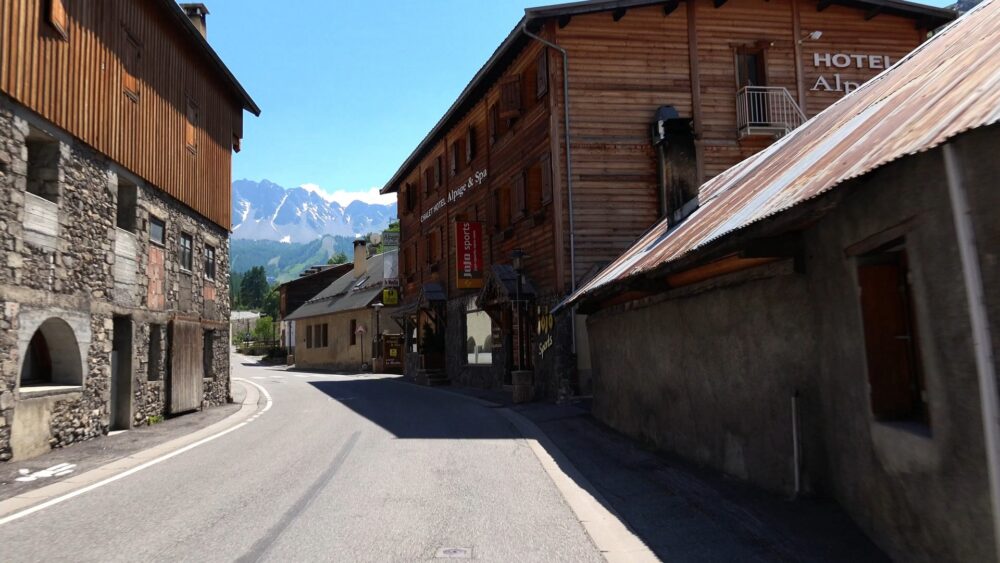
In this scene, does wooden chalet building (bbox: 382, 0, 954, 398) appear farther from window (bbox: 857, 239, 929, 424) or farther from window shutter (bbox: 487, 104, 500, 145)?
window (bbox: 857, 239, 929, 424)

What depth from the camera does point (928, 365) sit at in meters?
4.28

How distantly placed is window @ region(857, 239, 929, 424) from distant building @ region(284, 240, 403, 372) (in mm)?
33310

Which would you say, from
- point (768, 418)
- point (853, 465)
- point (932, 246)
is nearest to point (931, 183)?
point (932, 246)

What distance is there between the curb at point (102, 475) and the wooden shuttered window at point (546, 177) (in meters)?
9.16

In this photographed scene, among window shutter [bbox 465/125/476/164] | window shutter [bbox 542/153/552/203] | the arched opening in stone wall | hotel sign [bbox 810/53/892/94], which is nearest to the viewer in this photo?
the arched opening in stone wall

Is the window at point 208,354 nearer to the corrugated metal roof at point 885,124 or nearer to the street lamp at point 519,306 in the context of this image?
the street lamp at point 519,306

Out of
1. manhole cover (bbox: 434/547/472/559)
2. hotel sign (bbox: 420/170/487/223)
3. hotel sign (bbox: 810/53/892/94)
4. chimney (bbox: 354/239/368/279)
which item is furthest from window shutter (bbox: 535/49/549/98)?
chimney (bbox: 354/239/368/279)

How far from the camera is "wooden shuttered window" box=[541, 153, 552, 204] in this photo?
18.8 m

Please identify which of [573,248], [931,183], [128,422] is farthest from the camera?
[573,248]

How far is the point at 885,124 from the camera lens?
532 cm

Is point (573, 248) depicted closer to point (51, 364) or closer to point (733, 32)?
point (733, 32)

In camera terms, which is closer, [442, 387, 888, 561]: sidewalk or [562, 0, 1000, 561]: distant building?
[562, 0, 1000, 561]: distant building

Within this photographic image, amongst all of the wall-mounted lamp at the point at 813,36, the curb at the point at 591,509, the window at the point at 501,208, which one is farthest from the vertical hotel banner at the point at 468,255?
the curb at the point at 591,509

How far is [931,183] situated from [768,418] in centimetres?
306
